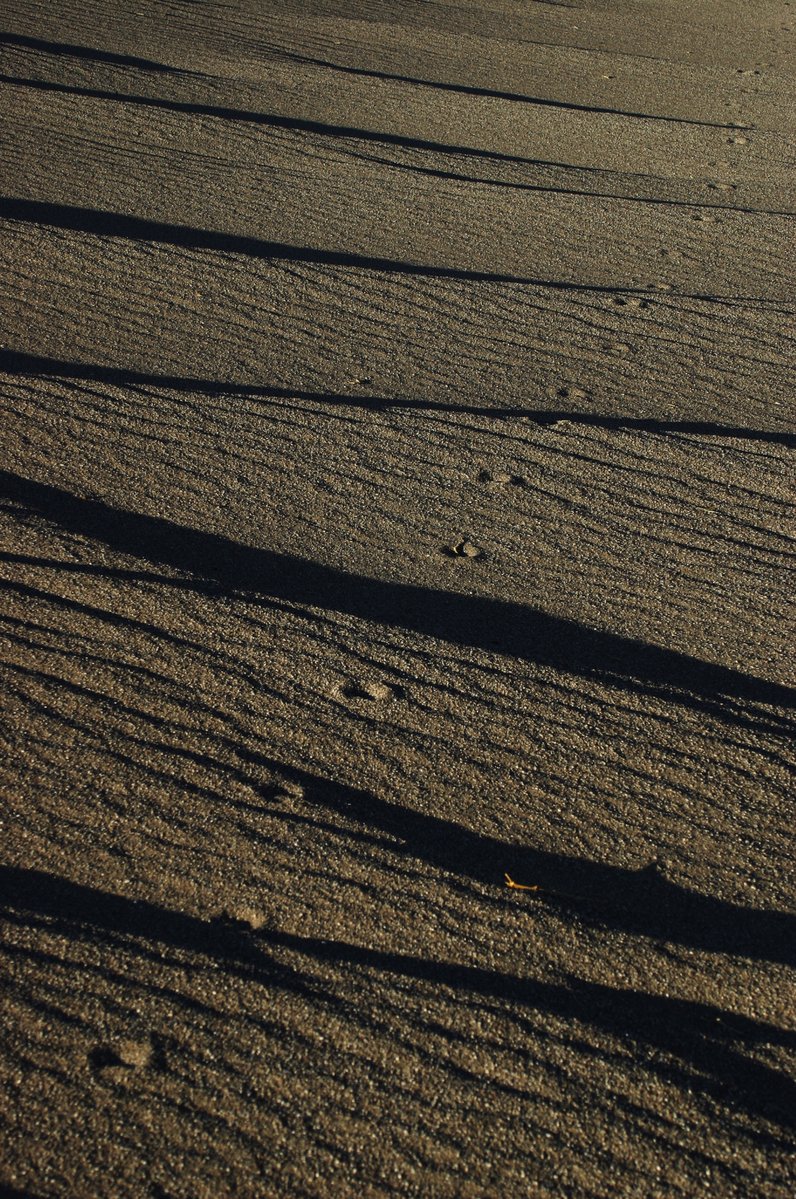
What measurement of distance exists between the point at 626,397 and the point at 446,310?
5.18ft

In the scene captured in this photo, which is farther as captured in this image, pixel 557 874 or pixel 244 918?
pixel 557 874

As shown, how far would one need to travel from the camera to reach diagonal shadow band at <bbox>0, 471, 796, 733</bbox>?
187 inches

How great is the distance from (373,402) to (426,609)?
6.66ft

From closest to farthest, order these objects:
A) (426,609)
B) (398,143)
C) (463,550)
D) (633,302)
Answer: (426,609)
(463,550)
(633,302)
(398,143)

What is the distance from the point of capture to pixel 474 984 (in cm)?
348

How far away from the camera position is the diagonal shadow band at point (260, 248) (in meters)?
8.66

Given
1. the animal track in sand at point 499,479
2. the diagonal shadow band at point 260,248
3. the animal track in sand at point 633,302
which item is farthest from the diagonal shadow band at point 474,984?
the diagonal shadow band at point 260,248

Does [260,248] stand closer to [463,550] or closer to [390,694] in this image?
[463,550]

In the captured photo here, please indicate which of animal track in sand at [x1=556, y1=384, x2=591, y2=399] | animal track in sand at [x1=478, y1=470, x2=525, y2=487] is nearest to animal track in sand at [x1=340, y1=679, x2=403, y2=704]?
animal track in sand at [x1=478, y1=470, x2=525, y2=487]

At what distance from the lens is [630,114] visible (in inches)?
535

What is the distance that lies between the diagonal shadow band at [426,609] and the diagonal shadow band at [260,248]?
3.70 metres

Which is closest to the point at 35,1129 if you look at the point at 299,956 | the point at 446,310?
the point at 299,956

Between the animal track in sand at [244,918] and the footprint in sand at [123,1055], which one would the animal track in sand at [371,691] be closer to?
the animal track in sand at [244,918]

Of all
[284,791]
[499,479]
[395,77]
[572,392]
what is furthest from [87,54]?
[284,791]
